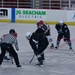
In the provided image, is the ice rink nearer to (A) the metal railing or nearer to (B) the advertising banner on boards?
(B) the advertising banner on boards

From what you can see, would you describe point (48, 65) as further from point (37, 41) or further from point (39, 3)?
point (39, 3)

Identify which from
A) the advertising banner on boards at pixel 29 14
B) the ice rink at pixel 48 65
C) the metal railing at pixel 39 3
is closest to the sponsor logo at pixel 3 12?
the advertising banner on boards at pixel 29 14

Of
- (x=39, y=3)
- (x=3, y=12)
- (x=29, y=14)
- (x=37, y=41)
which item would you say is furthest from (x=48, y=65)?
(x=39, y=3)

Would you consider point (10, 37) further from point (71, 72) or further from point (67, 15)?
point (67, 15)

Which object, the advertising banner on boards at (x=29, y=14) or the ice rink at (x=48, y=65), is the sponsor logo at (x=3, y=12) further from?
the ice rink at (x=48, y=65)

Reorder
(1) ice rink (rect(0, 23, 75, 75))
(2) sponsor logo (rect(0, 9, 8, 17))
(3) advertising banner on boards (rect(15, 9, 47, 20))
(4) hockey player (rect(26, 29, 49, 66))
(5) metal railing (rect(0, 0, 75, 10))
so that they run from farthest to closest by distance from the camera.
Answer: (5) metal railing (rect(0, 0, 75, 10))
(2) sponsor logo (rect(0, 9, 8, 17))
(3) advertising banner on boards (rect(15, 9, 47, 20))
(4) hockey player (rect(26, 29, 49, 66))
(1) ice rink (rect(0, 23, 75, 75))

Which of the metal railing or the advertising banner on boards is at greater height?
the metal railing

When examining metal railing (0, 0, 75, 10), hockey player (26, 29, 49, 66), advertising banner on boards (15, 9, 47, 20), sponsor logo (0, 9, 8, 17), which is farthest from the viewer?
metal railing (0, 0, 75, 10)

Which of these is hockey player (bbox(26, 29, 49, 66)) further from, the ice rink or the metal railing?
the metal railing

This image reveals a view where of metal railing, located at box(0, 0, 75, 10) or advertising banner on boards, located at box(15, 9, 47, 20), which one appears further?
metal railing, located at box(0, 0, 75, 10)

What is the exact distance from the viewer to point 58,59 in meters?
10.7

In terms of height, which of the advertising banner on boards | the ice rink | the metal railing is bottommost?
the ice rink

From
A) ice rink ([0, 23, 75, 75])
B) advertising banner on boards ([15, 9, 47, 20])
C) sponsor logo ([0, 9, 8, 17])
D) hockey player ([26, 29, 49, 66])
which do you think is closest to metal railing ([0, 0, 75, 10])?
advertising banner on boards ([15, 9, 47, 20])

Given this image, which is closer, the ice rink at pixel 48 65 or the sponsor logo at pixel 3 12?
the ice rink at pixel 48 65
